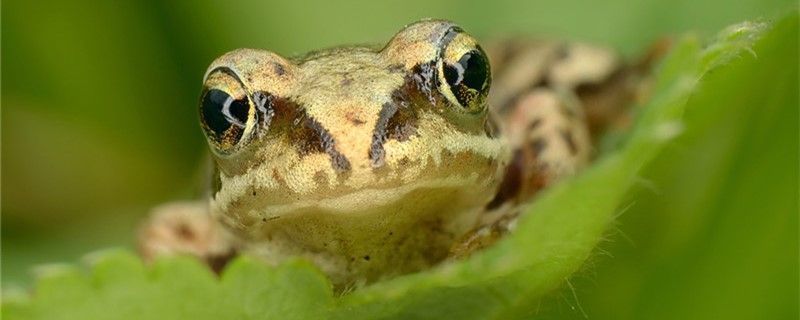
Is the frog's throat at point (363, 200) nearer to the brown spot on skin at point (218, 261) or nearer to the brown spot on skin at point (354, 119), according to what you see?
the brown spot on skin at point (354, 119)

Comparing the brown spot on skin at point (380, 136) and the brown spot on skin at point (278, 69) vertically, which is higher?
the brown spot on skin at point (278, 69)

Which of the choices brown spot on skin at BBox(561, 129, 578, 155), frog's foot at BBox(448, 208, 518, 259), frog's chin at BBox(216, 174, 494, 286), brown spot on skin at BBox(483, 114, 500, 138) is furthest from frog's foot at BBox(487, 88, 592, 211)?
frog's foot at BBox(448, 208, 518, 259)

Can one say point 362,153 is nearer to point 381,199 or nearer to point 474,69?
point 381,199

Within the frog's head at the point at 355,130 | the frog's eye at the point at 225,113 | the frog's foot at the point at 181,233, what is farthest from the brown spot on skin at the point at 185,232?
the frog's eye at the point at 225,113

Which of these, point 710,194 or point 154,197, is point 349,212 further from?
point 154,197

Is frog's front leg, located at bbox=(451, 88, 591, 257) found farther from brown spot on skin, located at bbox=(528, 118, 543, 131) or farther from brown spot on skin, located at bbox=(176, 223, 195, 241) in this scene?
brown spot on skin, located at bbox=(176, 223, 195, 241)

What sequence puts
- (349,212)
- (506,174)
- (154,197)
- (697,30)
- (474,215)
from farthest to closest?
(154,197) → (697,30) → (506,174) → (474,215) → (349,212)

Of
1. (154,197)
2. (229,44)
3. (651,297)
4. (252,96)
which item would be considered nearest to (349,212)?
(252,96)
